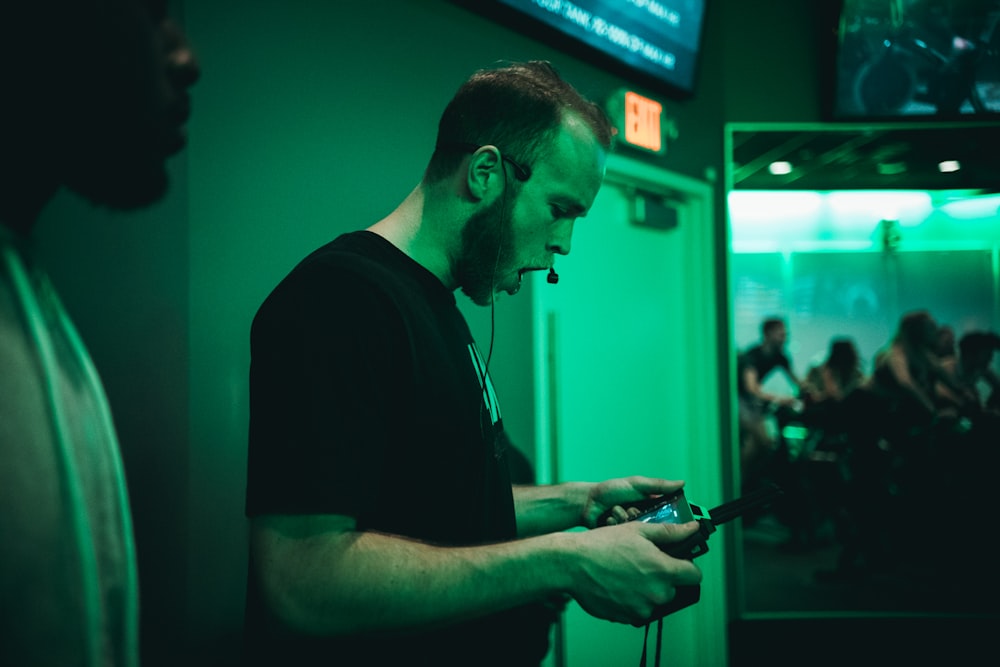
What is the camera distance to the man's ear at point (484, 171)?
103 cm

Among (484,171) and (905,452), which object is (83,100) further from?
(905,452)

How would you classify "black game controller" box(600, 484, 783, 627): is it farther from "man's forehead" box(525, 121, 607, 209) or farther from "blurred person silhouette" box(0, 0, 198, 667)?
"blurred person silhouette" box(0, 0, 198, 667)

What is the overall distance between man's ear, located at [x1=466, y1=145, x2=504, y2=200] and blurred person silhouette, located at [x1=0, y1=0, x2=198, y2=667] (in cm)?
52

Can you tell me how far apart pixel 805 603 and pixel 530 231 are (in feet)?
11.4

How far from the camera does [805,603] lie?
11.9ft

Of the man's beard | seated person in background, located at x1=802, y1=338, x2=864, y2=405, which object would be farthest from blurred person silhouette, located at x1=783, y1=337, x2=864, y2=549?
the man's beard

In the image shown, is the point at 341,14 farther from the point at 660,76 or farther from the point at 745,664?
the point at 745,664

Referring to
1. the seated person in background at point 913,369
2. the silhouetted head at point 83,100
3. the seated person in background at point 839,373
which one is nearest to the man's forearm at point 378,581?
the silhouetted head at point 83,100

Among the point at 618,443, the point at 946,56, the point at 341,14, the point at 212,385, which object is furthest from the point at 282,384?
the point at 946,56

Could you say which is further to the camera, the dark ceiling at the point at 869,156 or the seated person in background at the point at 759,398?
the seated person in background at the point at 759,398

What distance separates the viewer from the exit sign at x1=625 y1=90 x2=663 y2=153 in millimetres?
2555

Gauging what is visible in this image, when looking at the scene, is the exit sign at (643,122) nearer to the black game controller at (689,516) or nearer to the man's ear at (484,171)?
the man's ear at (484,171)

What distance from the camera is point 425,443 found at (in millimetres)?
857

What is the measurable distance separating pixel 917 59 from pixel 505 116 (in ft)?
9.75
